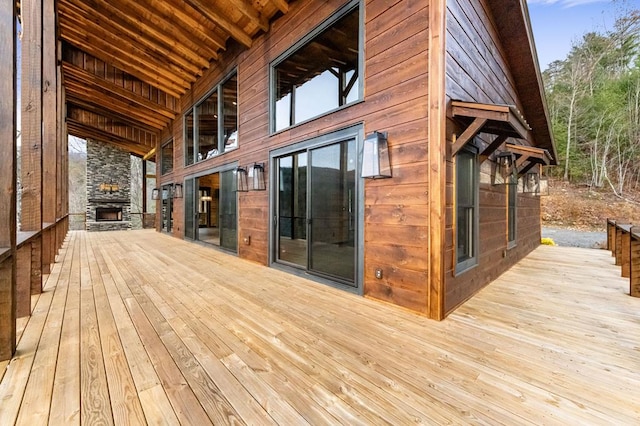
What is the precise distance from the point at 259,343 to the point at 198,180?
681cm

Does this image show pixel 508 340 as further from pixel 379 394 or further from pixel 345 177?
pixel 345 177

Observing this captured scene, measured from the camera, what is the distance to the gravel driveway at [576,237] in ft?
24.7

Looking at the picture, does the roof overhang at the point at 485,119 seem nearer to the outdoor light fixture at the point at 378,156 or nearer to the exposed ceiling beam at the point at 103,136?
the outdoor light fixture at the point at 378,156

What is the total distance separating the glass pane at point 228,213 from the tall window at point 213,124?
70cm

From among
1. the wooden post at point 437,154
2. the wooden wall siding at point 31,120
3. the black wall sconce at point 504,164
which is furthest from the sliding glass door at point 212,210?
the black wall sconce at point 504,164

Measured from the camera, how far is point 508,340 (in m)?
2.02

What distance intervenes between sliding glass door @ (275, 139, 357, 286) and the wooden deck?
1.91 feet

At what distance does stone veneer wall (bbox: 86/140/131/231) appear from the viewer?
12039 mm

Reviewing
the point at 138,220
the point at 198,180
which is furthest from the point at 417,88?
the point at 138,220

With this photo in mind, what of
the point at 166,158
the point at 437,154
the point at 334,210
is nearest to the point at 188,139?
the point at 166,158

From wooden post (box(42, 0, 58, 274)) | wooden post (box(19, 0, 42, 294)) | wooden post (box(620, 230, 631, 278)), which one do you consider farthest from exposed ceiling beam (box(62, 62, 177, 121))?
wooden post (box(620, 230, 631, 278))

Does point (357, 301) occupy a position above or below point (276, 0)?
below

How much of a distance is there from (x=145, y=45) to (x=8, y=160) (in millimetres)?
5786

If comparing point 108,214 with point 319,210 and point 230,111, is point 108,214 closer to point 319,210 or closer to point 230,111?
point 230,111
